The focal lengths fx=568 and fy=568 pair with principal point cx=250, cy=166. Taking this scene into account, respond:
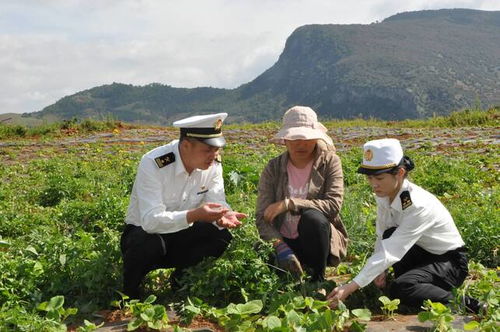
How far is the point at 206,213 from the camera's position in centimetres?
371

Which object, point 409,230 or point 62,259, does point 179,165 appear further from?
point 409,230

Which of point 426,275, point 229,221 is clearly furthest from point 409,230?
point 229,221

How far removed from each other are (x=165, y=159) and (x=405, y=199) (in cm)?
163

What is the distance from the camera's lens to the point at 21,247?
4820 mm

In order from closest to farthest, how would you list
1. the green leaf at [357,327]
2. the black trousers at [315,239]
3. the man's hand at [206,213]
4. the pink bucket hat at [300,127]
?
1. the green leaf at [357,327]
2. the man's hand at [206,213]
3. the black trousers at [315,239]
4. the pink bucket hat at [300,127]

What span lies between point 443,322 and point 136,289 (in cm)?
198

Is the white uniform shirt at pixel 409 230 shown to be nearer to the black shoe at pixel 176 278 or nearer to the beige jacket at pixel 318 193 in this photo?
the beige jacket at pixel 318 193

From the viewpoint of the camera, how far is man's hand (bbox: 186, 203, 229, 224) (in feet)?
12.2

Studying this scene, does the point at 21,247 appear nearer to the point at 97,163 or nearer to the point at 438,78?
the point at 97,163

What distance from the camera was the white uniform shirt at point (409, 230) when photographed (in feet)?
11.4

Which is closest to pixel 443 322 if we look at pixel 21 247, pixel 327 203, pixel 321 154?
pixel 327 203

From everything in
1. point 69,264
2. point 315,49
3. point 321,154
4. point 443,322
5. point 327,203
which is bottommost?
point 443,322

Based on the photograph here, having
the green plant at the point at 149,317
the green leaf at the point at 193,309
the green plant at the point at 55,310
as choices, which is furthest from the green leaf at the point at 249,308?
the green plant at the point at 55,310

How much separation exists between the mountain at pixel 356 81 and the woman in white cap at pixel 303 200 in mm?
89120
